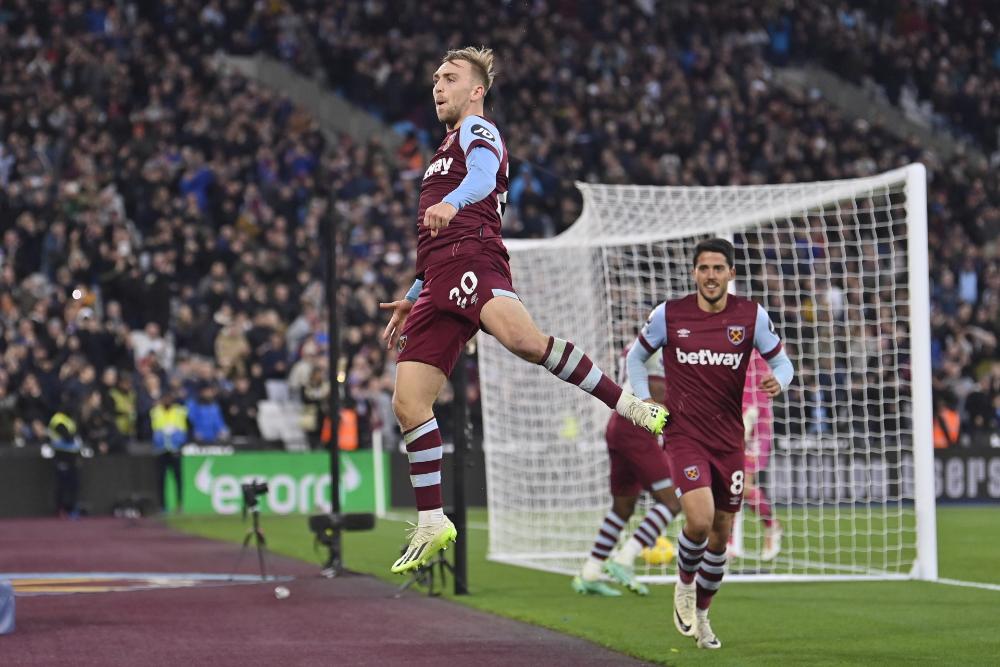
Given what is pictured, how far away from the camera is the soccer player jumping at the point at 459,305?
6.72m

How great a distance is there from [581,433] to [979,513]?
30.5 ft

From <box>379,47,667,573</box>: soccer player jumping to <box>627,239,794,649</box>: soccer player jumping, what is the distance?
2362mm

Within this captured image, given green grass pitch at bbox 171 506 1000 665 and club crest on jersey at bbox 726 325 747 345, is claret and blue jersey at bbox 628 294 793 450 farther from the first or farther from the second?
green grass pitch at bbox 171 506 1000 665

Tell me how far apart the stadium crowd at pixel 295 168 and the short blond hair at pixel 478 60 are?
50.2 ft


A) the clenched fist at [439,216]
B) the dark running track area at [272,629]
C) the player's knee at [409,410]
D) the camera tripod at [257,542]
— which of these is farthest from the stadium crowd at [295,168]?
the clenched fist at [439,216]

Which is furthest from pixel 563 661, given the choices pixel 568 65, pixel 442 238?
pixel 568 65

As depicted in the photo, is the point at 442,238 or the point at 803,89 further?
the point at 803,89

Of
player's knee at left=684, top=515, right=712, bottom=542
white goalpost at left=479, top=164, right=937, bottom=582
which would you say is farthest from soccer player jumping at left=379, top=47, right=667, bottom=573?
white goalpost at left=479, top=164, right=937, bottom=582

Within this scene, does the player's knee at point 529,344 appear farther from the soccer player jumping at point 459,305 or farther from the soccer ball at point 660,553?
the soccer ball at point 660,553

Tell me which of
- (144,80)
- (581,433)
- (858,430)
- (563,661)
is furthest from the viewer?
(144,80)

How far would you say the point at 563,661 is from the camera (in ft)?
27.9

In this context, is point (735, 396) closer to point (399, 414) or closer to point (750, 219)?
point (399, 414)

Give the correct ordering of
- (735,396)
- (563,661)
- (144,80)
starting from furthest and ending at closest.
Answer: (144,80)
(735,396)
(563,661)

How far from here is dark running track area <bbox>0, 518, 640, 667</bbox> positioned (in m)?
8.72
